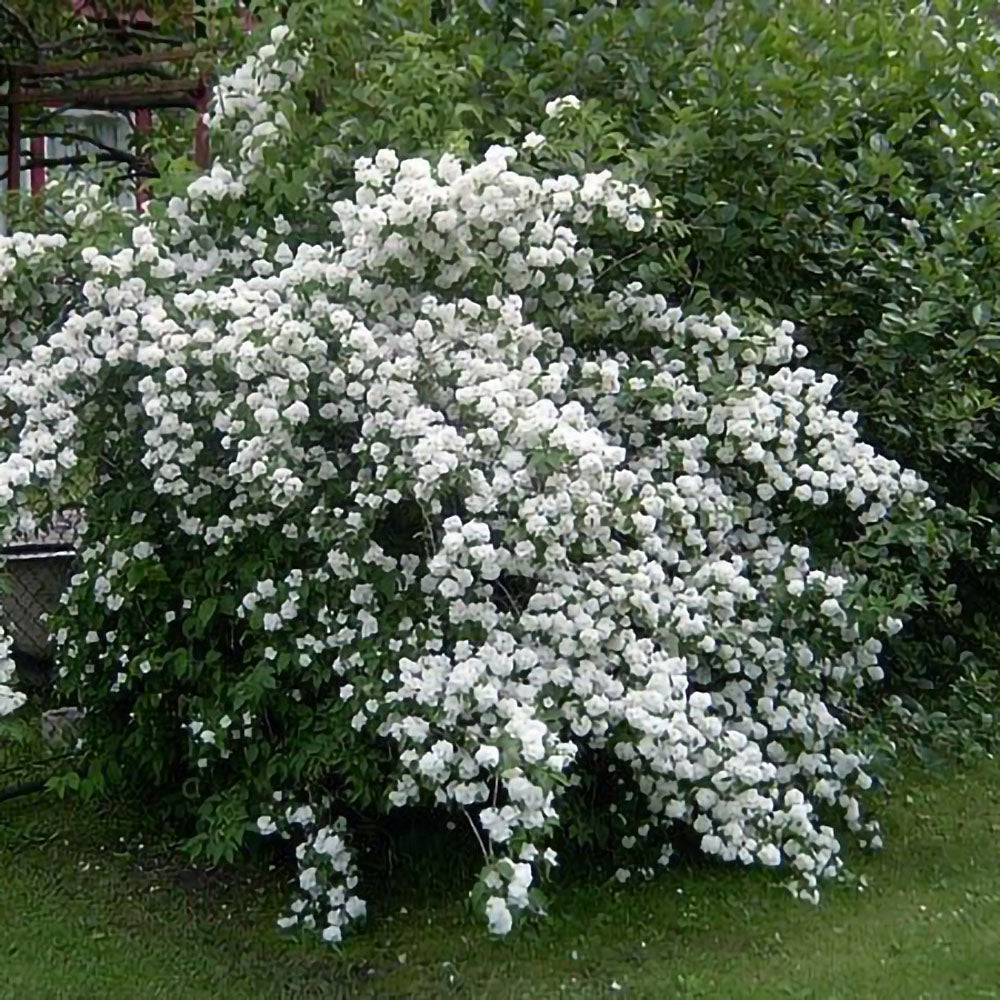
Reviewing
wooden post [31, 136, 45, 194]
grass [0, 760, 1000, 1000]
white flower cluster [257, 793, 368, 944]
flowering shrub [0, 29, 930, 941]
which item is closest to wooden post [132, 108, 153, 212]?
wooden post [31, 136, 45, 194]

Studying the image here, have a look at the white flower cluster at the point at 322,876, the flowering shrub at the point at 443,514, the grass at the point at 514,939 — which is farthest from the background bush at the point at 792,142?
the white flower cluster at the point at 322,876

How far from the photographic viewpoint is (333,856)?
362 cm

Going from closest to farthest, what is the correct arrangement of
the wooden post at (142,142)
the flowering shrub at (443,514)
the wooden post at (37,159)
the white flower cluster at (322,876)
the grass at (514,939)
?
the flowering shrub at (443,514) → the grass at (514,939) → the white flower cluster at (322,876) → the wooden post at (142,142) → the wooden post at (37,159)

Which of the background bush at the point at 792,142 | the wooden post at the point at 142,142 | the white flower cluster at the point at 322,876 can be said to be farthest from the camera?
the wooden post at the point at 142,142

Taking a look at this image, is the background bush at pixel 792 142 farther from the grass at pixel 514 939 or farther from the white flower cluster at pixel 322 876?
the white flower cluster at pixel 322 876

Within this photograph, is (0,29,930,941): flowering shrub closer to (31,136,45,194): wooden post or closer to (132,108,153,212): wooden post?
(132,108,153,212): wooden post

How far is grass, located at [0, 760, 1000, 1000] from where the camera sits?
347 cm

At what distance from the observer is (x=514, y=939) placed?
372 centimetres

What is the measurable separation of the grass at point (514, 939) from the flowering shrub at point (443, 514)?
165 millimetres

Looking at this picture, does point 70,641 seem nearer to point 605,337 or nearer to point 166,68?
point 605,337

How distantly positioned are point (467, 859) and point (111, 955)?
94 centimetres

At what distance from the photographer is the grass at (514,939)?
3467mm

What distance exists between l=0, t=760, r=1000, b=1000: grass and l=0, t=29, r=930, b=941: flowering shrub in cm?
17

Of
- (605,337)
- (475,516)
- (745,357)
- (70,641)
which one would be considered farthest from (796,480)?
(70,641)
